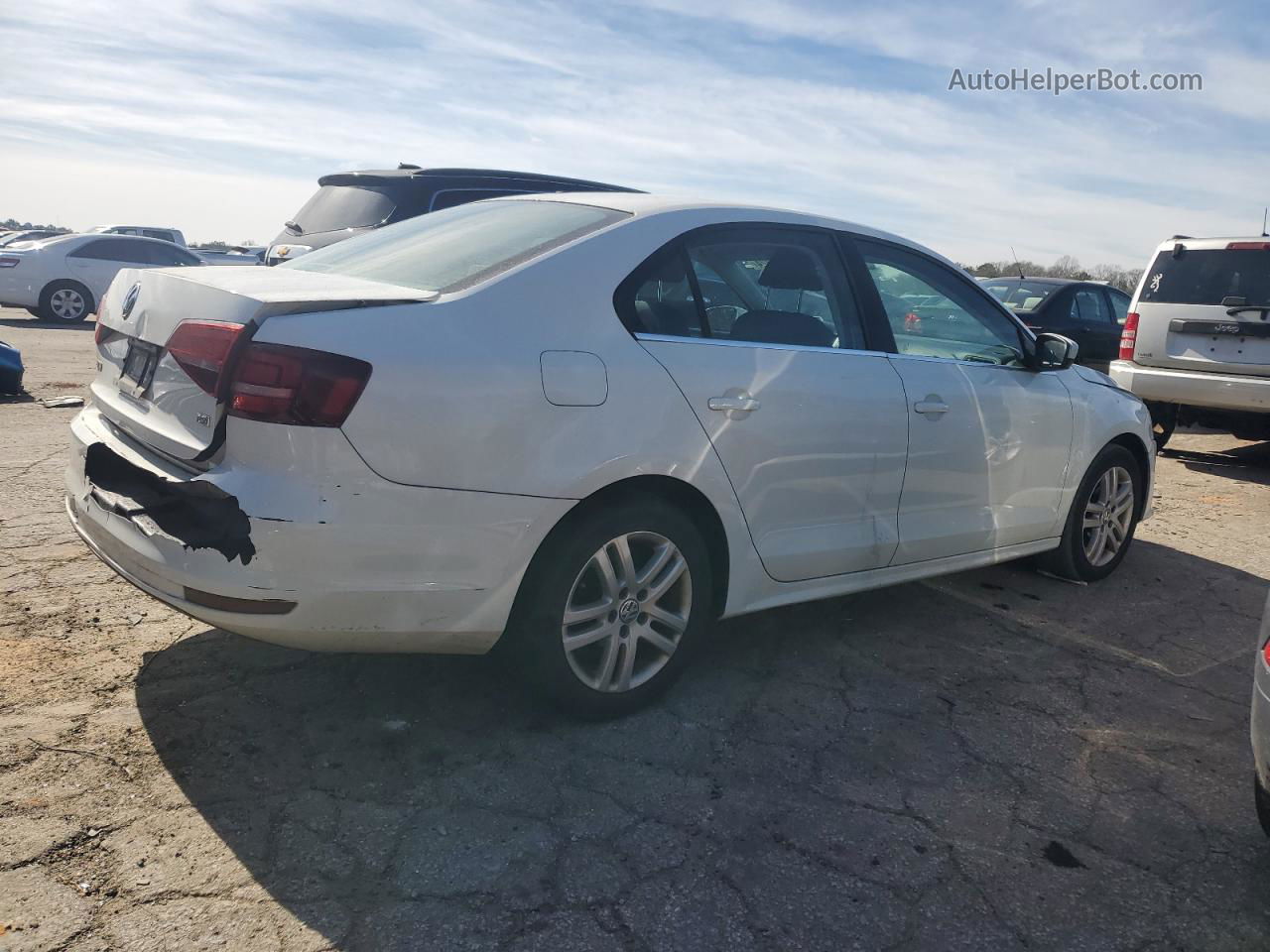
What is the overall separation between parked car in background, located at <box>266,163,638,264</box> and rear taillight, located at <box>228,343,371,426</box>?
5.51m

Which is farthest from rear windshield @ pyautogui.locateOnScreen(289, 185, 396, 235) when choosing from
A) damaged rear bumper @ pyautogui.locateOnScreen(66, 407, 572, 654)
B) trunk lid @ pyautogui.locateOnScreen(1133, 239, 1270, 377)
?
trunk lid @ pyautogui.locateOnScreen(1133, 239, 1270, 377)

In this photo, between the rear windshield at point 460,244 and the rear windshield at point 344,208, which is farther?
the rear windshield at point 344,208

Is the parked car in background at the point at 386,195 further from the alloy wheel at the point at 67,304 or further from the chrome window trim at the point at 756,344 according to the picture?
the alloy wheel at the point at 67,304

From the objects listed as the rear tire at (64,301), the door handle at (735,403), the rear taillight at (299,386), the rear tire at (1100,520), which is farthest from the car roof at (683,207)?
the rear tire at (64,301)

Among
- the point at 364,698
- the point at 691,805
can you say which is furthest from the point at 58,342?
the point at 691,805

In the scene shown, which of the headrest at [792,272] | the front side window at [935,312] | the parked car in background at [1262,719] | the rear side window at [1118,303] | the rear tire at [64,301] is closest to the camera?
the parked car in background at [1262,719]

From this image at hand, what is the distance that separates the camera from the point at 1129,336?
8.95 metres

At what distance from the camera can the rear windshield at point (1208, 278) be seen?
8203 millimetres

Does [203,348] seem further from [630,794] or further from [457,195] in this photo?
[457,195]

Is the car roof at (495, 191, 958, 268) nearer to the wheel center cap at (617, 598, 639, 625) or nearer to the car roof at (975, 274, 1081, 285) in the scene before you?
the wheel center cap at (617, 598, 639, 625)

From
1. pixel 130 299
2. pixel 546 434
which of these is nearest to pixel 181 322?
pixel 130 299

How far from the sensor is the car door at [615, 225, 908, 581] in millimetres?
3273

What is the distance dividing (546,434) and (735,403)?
0.74 meters

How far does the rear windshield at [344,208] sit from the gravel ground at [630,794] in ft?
14.4
